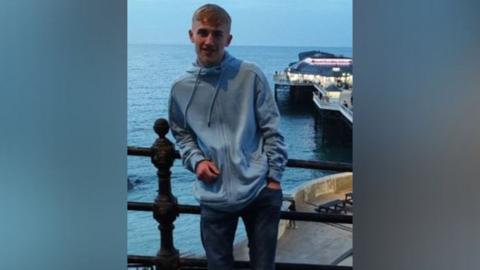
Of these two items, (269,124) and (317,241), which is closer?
(269,124)

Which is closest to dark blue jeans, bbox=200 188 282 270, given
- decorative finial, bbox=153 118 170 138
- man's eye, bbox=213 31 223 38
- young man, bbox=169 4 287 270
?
young man, bbox=169 4 287 270

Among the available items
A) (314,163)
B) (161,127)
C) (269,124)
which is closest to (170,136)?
(161,127)

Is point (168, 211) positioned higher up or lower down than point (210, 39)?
lower down

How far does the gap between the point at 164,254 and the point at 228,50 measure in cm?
79

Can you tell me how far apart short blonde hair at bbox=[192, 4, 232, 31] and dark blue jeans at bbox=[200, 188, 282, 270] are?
1.96 ft

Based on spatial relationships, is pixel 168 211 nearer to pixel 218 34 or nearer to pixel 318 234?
pixel 318 234

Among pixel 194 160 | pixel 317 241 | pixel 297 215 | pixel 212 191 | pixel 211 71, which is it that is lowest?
pixel 317 241

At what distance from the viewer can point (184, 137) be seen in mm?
1900

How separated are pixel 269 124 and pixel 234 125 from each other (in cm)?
12

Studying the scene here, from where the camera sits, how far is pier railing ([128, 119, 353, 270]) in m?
1.95
